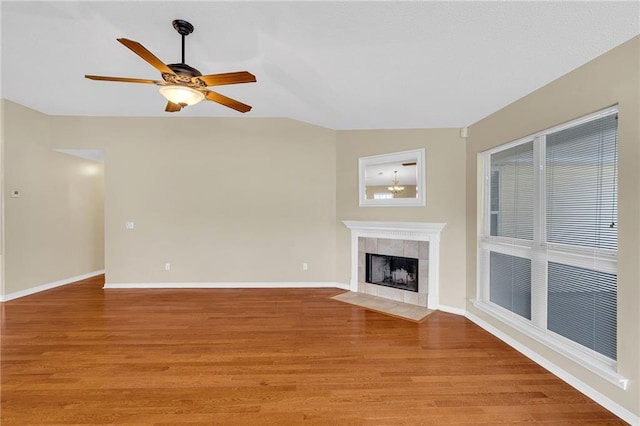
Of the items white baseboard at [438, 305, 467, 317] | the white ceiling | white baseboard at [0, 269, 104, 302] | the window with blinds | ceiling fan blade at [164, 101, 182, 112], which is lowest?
white baseboard at [438, 305, 467, 317]

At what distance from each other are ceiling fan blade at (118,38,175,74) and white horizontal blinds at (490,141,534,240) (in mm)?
3265

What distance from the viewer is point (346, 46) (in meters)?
2.15

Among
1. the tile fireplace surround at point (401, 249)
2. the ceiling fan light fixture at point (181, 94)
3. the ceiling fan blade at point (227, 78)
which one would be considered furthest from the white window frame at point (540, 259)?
the ceiling fan light fixture at point (181, 94)

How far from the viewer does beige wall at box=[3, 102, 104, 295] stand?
3.86 m

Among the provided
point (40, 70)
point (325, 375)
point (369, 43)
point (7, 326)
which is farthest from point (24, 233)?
point (369, 43)

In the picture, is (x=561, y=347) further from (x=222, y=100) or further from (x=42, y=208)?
(x=42, y=208)

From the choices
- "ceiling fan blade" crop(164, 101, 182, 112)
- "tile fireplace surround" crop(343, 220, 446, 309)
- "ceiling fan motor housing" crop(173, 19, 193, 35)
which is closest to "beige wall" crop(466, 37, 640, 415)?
"tile fireplace surround" crop(343, 220, 446, 309)

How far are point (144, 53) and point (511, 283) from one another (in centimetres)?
379

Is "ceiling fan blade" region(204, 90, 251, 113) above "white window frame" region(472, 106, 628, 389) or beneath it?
above

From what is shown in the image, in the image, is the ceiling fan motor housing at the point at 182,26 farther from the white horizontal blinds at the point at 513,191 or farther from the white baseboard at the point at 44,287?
the white baseboard at the point at 44,287

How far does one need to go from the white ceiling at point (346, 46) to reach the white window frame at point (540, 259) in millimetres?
560

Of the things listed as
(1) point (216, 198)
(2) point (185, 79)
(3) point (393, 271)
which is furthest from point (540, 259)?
(1) point (216, 198)

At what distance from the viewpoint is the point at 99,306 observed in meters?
3.59

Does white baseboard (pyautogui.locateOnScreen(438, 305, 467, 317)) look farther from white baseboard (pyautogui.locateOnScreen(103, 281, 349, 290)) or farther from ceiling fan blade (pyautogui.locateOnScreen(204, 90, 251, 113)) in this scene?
ceiling fan blade (pyautogui.locateOnScreen(204, 90, 251, 113))
